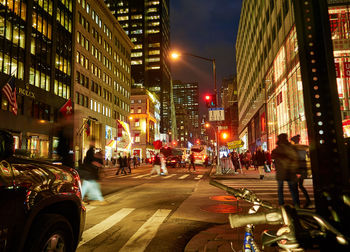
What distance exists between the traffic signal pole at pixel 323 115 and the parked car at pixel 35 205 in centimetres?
235

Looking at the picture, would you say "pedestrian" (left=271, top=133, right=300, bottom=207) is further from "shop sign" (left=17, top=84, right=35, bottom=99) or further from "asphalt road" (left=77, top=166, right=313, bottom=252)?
"shop sign" (left=17, top=84, right=35, bottom=99)

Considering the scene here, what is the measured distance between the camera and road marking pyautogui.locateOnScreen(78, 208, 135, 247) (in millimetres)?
5239

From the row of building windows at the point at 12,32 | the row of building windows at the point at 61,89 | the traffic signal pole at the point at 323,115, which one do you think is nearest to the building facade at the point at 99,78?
the row of building windows at the point at 61,89

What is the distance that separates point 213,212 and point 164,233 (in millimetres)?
2323

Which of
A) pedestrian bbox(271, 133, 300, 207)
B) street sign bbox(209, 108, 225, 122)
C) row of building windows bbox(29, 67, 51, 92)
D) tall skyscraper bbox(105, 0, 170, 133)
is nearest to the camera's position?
A: pedestrian bbox(271, 133, 300, 207)

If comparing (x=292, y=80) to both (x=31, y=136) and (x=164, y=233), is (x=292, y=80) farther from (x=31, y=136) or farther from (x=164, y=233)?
(x=31, y=136)

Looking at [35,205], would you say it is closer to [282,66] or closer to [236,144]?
[236,144]

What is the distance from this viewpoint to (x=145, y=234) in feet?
18.0

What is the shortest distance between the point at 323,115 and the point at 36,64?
3868cm

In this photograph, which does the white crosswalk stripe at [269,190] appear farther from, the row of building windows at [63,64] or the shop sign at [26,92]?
the row of building windows at [63,64]

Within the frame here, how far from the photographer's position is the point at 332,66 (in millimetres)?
1836

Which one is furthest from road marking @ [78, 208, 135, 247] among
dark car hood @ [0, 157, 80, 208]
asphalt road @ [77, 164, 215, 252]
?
dark car hood @ [0, 157, 80, 208]

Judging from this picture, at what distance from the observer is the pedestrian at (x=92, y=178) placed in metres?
9.04

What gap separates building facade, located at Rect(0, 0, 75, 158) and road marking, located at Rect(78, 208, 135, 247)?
23.1m
